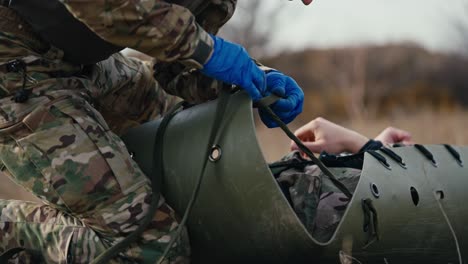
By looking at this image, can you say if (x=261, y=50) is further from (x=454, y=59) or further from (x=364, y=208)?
(x=364, y=208)

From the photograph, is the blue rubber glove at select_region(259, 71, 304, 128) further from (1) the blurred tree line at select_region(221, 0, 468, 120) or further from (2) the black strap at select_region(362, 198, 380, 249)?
(1) the blurred tree line at select_region(221, 0, 468, 120)

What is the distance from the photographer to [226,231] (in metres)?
2.45

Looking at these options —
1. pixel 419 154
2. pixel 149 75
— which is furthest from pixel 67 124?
pixel 419 154

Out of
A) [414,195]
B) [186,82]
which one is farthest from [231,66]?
[414,195]

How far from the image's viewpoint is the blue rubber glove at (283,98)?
8.67 ft

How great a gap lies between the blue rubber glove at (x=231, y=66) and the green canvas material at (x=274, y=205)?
5 centimetres

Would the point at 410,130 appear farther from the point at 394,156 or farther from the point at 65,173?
the point at 65,173

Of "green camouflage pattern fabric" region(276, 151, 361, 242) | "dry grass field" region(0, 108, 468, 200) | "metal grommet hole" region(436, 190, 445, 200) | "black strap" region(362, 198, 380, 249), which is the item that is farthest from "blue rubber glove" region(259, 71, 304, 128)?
"dry grass field" region(0, 108, 468, 200)

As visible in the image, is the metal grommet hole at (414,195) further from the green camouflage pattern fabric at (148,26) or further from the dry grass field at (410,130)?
→ the dry grass field at (410,130)

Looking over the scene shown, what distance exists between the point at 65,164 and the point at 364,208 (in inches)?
36.6

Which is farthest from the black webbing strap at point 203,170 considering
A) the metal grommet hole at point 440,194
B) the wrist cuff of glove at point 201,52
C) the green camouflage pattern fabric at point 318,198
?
the metal grommet hole at point 440,194

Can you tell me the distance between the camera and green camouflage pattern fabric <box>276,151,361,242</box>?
2.44 m

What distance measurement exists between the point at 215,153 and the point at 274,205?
0.26m

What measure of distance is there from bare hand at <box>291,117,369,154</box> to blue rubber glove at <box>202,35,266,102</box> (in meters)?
0.87
